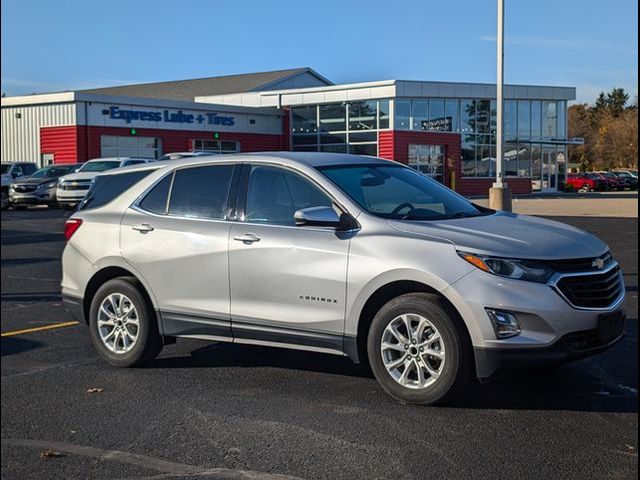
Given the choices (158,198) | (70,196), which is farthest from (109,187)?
(70,196)

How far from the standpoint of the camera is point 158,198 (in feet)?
22.1

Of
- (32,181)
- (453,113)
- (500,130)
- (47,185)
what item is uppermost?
(453,113)

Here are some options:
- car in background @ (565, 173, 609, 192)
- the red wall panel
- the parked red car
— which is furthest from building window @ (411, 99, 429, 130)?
the parked red car

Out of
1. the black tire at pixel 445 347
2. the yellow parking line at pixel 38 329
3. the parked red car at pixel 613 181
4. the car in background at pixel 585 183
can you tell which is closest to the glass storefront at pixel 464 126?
the car in background at pixel 585 183

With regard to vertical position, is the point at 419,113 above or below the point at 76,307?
above

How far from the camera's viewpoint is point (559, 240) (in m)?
5.48

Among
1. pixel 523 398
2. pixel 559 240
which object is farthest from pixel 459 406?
pixel 559 240

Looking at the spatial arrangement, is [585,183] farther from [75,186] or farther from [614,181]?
[75,186]

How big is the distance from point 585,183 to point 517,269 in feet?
180

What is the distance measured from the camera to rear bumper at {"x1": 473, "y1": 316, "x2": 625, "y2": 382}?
16.7 feet

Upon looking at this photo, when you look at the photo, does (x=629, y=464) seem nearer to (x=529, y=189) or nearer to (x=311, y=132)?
(x=311, y=132)

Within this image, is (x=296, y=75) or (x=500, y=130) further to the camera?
(x=296, y=75)

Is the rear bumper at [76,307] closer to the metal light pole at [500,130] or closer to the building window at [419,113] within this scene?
the metal light pole at [500,130]

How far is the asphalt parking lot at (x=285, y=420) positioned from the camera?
4.38m
